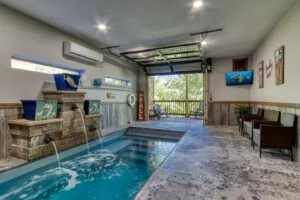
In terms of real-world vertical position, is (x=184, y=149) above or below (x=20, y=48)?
below

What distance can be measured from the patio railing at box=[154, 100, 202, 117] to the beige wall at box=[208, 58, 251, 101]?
2.48 m

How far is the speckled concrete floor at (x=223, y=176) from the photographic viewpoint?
189 centimetres

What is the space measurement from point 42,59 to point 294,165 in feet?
17.3

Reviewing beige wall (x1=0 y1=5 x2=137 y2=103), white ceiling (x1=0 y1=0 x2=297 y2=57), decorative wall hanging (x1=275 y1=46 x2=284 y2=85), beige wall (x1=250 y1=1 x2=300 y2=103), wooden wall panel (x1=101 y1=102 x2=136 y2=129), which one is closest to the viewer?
beige wall (x1=250 y1=1 x2=300 y2=103)

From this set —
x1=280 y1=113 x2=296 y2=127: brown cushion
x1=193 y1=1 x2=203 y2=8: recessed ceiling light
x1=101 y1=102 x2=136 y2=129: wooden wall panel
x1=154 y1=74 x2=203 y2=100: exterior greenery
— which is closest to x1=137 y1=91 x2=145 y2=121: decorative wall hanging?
x1=101 y1=102 x2=136 y2=129: wooden wall panel

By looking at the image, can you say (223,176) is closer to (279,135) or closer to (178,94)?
(279,135)

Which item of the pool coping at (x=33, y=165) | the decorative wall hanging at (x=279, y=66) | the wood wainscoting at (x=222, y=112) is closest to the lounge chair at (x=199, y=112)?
the wood wainscoting at (x=222, y=112)

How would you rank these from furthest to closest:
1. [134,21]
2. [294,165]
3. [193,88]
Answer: [193,88] → [134,21] → [294,165]

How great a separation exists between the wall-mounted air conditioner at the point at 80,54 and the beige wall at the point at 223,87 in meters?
4.50

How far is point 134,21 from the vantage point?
3.85 m

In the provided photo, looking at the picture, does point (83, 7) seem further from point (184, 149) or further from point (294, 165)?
point (294, 165)

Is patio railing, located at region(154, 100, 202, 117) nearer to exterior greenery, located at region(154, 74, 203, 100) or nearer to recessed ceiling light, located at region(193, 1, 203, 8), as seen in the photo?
exterior greenery, located at region(154, 74, 203, 100)

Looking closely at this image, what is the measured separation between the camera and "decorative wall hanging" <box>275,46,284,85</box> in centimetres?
352

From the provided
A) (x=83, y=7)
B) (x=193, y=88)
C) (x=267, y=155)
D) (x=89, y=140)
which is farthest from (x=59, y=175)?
(x=193, y=88)
